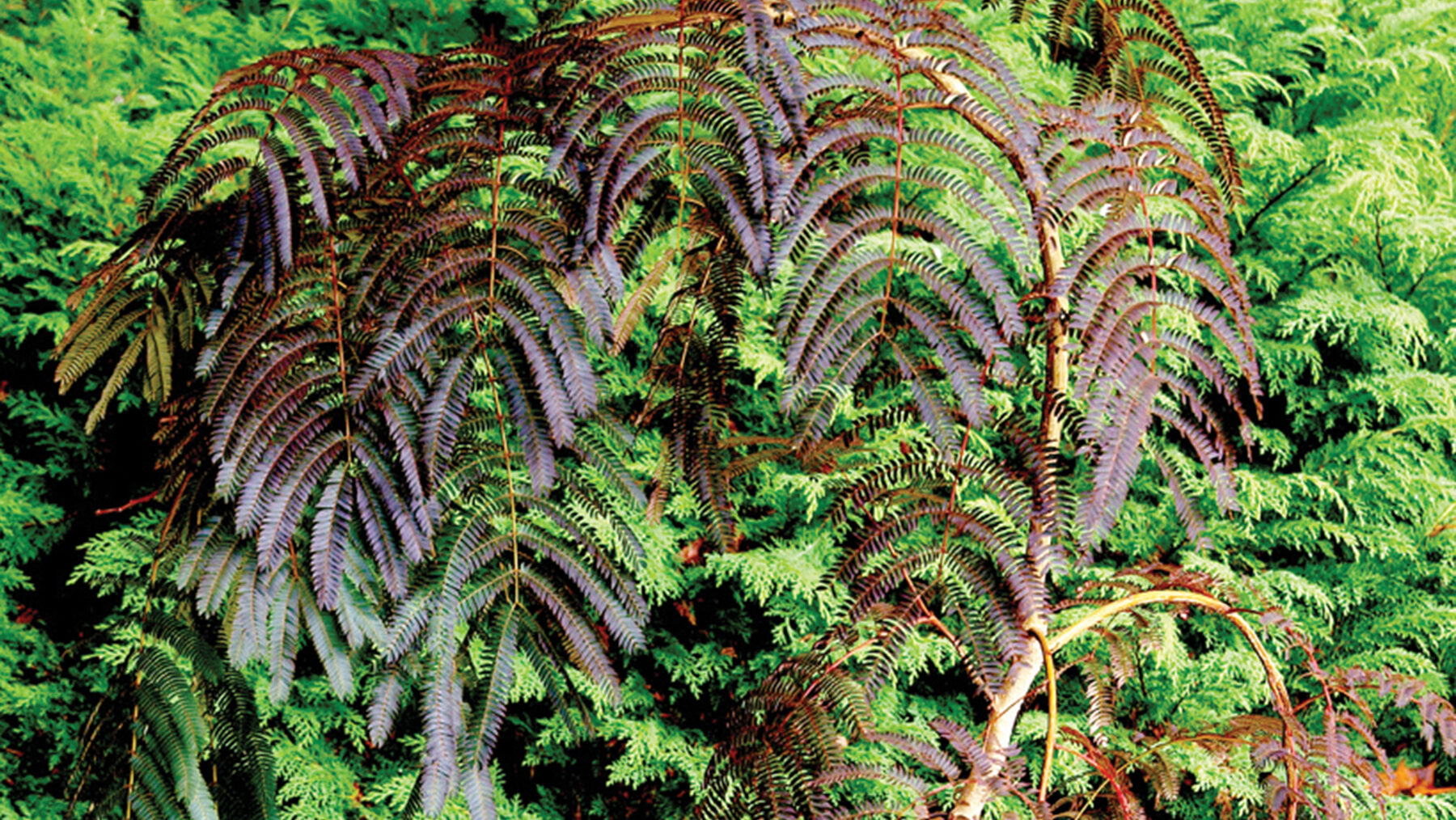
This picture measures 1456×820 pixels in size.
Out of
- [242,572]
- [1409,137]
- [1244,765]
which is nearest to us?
[242,572]

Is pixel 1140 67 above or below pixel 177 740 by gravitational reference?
above

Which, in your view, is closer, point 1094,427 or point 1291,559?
point 1094,427

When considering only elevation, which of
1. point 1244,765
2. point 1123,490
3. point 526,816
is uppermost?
point 1123,490

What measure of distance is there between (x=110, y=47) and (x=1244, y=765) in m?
3.11

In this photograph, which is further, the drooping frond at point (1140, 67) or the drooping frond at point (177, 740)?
the drooping frond at point (177, 740)

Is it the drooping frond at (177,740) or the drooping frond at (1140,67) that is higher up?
the drooping frond at (1140,67)

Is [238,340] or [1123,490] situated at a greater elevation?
[238,340]

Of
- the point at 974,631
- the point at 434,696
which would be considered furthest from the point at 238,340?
the point at 974,631

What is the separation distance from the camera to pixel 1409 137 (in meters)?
2.33

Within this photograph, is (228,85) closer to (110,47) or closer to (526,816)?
(526,816)

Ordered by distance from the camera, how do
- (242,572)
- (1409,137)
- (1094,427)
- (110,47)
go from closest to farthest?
(1094,427) → (242,572) → (110,47) → (1409,137)

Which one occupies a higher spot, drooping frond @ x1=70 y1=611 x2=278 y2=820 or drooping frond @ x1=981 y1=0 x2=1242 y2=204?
drooping frond @ x1=981 y1=0 x2=1242 y2=204

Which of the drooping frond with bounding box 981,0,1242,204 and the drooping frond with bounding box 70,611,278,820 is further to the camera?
the drooping frond with bounding box 70,611,278,820

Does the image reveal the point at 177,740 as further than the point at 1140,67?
Yes
